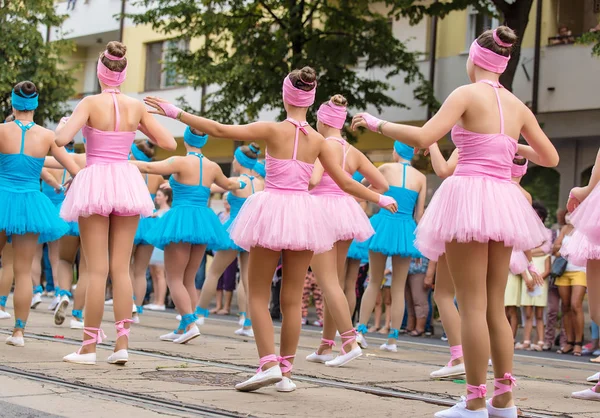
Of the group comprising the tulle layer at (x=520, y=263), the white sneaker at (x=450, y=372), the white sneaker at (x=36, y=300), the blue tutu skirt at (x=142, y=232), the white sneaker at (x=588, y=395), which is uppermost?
the blue tutu skirt at (x=142, y=232)

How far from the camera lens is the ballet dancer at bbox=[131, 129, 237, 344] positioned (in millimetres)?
10359

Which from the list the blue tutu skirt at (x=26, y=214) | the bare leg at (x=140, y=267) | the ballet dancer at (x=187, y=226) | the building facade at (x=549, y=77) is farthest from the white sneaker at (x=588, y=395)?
the building facade at (x=549, y=77)

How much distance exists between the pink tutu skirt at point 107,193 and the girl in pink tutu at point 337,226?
180 cm

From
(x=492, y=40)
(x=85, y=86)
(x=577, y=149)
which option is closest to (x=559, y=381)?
(x=492, y=40)

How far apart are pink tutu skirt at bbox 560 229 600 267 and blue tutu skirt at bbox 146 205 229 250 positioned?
13.3ft

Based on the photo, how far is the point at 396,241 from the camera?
10.7m

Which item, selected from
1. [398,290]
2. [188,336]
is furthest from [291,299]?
[398,290]

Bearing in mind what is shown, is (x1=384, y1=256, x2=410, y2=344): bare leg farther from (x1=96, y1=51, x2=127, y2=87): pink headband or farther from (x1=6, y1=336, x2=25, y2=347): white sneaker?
(x1=96, y1=51, x2=127, y2=87): pink headband

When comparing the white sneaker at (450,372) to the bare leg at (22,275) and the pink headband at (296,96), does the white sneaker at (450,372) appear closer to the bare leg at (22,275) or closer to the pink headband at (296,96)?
the pink headband at (296,96)

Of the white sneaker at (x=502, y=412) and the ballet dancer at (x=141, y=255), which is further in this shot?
the ballet dancer at (x=141, y=255)

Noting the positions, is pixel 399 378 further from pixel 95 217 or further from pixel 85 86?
pixel 85 86

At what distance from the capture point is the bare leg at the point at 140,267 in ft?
43.6

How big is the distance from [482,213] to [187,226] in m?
5.34

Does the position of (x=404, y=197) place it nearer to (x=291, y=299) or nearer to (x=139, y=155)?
(x=139, y=155)
